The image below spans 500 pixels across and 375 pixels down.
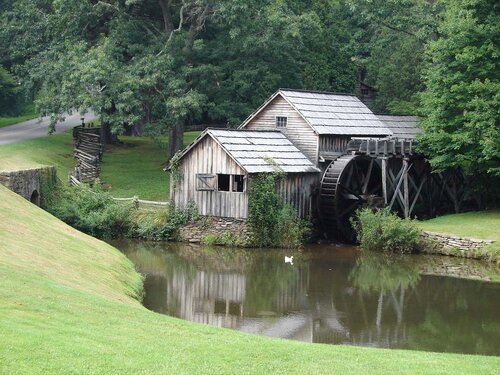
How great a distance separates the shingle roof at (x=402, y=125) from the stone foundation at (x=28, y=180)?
1614cm

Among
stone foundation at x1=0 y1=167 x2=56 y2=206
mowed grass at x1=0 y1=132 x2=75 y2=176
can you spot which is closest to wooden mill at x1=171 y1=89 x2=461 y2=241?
stone foundation at x1=0 y1=167 x2=56 y2=206

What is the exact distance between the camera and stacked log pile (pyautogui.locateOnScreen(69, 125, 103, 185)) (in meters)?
42.7

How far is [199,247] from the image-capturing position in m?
34.8

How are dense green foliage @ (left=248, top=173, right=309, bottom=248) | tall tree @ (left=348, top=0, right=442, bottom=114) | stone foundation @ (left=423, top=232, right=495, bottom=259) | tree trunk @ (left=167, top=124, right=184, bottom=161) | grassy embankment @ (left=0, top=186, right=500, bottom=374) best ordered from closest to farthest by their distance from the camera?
Result: grassy embankment @ (left=0, top=186, right=500, bottom=374) → stone foundation @ (left=423, top=232, right=495, bottom=259) → dense green foliage @ (left=248, top=173, right=309, bottom=248) → tree trunk @ (left=167, top=124, right=184, bottom=161) → tall tree @ (left=348, top=0, right=442, bottom=114)

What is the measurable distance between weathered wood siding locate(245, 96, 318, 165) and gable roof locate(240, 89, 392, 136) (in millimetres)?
254

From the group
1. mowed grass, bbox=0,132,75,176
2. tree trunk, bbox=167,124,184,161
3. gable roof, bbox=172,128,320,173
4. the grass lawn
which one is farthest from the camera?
the grass lawn

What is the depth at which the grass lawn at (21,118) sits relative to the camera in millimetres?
59969

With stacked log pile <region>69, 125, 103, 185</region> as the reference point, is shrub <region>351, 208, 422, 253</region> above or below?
below

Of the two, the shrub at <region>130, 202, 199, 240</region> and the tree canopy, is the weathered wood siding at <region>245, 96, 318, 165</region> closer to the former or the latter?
the tree canopy

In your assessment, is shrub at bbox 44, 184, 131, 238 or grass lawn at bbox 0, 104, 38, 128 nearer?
shrub at bbox 44, 184, 131, 238

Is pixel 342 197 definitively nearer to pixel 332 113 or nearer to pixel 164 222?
pixel 332 113

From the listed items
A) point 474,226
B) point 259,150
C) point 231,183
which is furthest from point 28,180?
point 474,226

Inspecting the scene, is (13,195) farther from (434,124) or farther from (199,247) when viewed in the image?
(434,124)

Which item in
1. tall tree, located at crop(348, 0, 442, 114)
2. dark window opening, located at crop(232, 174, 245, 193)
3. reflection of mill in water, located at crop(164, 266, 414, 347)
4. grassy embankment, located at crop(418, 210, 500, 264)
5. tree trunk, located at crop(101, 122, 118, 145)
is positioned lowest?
reflection of mill in water, located at crop(164, 266, 414, 347)
